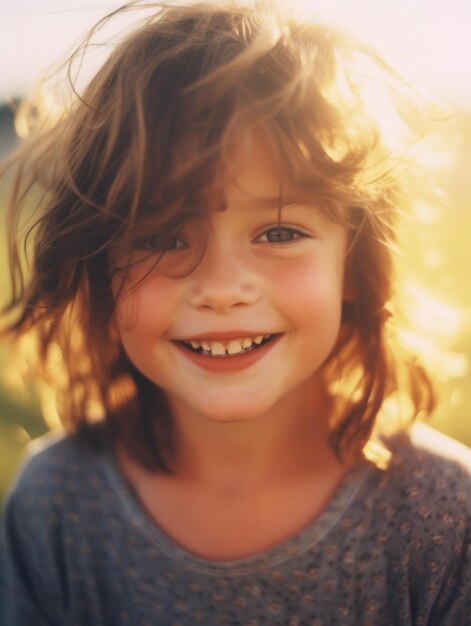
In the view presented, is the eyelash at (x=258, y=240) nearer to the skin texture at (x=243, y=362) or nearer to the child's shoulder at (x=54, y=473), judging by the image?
the skin texture at (x=243, y=362)

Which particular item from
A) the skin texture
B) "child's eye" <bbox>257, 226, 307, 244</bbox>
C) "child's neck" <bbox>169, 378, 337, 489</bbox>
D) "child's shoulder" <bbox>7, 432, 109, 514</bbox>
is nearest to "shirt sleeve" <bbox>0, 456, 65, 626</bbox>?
"child's shoulder" <bbox>7, 432, 109, 514</bbox>

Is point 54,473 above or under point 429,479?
above

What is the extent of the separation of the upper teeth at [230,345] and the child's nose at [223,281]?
9 centimetres

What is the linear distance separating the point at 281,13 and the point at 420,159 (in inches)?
15.1

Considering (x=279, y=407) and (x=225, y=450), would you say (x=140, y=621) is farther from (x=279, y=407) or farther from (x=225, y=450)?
(x=279, y=407)

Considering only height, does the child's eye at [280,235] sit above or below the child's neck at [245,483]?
above

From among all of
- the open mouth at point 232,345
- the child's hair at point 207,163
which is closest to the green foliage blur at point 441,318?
the child's hair at point 207,163

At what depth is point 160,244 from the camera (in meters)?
1.34

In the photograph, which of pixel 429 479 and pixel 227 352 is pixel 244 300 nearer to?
pixel 227 352

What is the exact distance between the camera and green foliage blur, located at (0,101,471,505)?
1722 millimetres

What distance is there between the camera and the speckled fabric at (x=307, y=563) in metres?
1.48

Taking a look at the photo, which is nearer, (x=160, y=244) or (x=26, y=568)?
(x=160, y=244)

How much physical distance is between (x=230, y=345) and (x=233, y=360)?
1.0 inches

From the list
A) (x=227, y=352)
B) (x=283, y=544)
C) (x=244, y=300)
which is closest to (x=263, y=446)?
(x=283, y=544)
